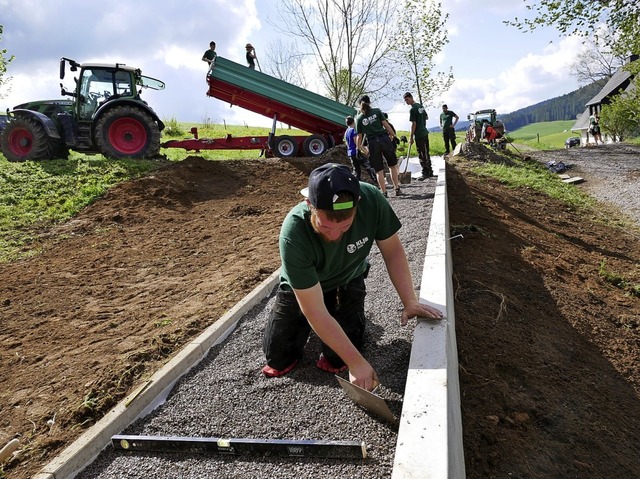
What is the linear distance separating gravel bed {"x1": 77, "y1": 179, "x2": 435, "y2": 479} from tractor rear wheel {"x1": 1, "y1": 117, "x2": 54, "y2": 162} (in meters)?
9.96

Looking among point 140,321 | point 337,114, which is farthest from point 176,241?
point 337,114

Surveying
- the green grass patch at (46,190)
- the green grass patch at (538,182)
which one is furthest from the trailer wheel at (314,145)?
the green grass patch at (538,182)

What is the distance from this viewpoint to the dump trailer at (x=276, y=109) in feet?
37.7

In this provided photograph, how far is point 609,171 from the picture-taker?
52.7ft

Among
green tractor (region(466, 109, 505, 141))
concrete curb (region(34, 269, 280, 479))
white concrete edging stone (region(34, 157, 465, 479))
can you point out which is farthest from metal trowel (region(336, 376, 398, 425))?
green tractor (region(466, 109, 505, 141))

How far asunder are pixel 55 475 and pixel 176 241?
4.92 m

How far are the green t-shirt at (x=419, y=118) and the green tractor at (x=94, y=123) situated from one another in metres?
6.18

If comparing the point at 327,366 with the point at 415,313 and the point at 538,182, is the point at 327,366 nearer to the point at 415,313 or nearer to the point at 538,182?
the point at 415,313

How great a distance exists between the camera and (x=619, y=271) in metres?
6.17

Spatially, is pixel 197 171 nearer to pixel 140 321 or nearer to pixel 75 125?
pixel 75 125

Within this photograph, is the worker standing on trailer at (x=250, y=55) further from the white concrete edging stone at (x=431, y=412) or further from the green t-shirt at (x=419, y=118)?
the white concrete edging stone at (x=431, y=412)

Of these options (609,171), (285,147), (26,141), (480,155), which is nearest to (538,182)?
(480,155)

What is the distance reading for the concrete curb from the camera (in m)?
2.43

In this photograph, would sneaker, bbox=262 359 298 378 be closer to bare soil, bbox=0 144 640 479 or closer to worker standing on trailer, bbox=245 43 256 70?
bare soil, bbox=0 144 640 479
